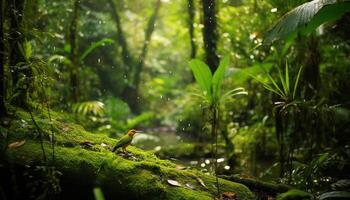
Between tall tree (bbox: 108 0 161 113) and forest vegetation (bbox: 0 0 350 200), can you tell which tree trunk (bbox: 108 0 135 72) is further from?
forest vegetation (bbox: 0 0 350 200)

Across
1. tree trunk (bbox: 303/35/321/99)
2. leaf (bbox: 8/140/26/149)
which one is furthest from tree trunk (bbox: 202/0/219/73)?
leaf (bbox: 8/140/26/149)

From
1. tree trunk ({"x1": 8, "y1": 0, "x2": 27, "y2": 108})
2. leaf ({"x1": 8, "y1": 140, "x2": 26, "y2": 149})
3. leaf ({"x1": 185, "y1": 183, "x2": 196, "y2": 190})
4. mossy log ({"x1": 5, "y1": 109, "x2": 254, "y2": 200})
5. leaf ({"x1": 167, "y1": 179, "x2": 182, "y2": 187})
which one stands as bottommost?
leaf ({"x1": 185, "y1": 183, "x2": 196, "y2": 190})

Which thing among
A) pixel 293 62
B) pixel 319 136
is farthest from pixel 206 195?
pixel 293 62

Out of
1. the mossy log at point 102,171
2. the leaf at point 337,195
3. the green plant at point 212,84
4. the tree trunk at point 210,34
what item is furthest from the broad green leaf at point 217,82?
the tree trunk at point 210,34

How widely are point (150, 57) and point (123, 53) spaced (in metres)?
3.32

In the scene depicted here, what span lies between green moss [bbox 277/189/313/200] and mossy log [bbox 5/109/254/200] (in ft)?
1.20

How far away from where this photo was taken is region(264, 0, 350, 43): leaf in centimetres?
367

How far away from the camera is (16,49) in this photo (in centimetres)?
363

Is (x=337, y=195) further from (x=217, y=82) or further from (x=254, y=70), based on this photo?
(x=254, y=70)

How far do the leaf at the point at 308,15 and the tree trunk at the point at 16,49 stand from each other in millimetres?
2300

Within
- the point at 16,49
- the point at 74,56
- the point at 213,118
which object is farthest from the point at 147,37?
the point at 213,118

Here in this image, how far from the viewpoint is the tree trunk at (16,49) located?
3.34 metres

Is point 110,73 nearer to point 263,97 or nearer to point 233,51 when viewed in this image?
point 233,51

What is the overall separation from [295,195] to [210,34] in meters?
4.96
